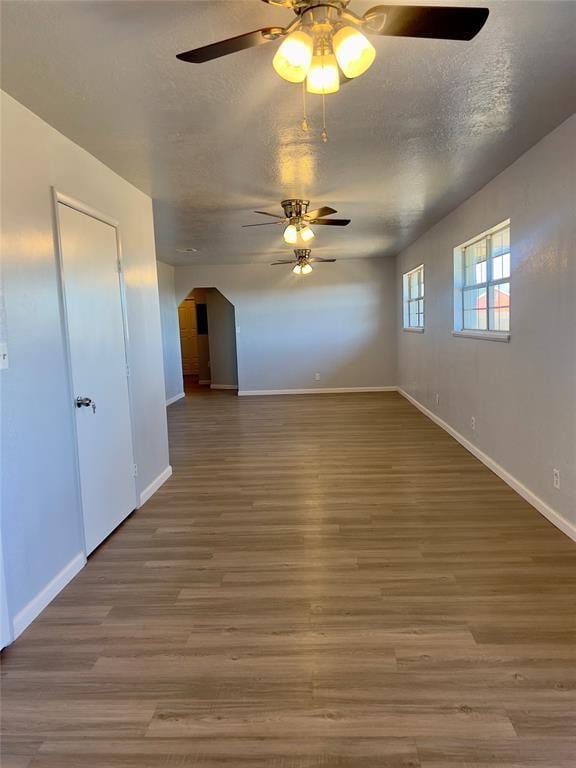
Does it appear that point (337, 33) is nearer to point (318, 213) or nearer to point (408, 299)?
point (318, 213)

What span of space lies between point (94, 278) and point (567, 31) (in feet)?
8.80

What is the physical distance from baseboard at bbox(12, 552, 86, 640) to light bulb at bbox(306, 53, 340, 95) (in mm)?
2510

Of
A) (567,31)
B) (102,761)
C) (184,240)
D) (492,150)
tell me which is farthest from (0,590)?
(184,240)

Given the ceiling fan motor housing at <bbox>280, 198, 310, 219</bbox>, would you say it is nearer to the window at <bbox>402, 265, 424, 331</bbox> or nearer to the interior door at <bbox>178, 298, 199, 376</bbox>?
the window at <bbox>402, 265, 424, 331</bbox>

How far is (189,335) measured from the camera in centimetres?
1209

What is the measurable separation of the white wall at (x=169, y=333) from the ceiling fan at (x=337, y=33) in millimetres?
7021

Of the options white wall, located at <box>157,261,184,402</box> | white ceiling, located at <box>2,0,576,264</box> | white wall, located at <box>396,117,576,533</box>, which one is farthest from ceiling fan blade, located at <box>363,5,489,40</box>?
white wall, located at <box>157,261,184,402</box>

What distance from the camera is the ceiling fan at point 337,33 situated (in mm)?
1314

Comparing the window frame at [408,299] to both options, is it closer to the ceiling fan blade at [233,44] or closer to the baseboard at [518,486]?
the baseboard at [518,486]

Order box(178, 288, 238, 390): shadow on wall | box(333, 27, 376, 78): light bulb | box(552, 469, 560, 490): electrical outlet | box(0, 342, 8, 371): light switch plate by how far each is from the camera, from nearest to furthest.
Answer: box(333, 27, 376, 78): light bulb, box(0, 342, 8, 371): light switch plate, box(552, 469, 560, 490): electrical outlet, box(178, 288, 238, 390): shadow on wall

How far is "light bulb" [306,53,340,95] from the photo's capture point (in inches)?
60.9

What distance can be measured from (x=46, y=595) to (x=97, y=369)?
4.30 ft

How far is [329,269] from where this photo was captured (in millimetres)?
8750

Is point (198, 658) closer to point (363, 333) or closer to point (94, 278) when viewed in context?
point (94, 278)
